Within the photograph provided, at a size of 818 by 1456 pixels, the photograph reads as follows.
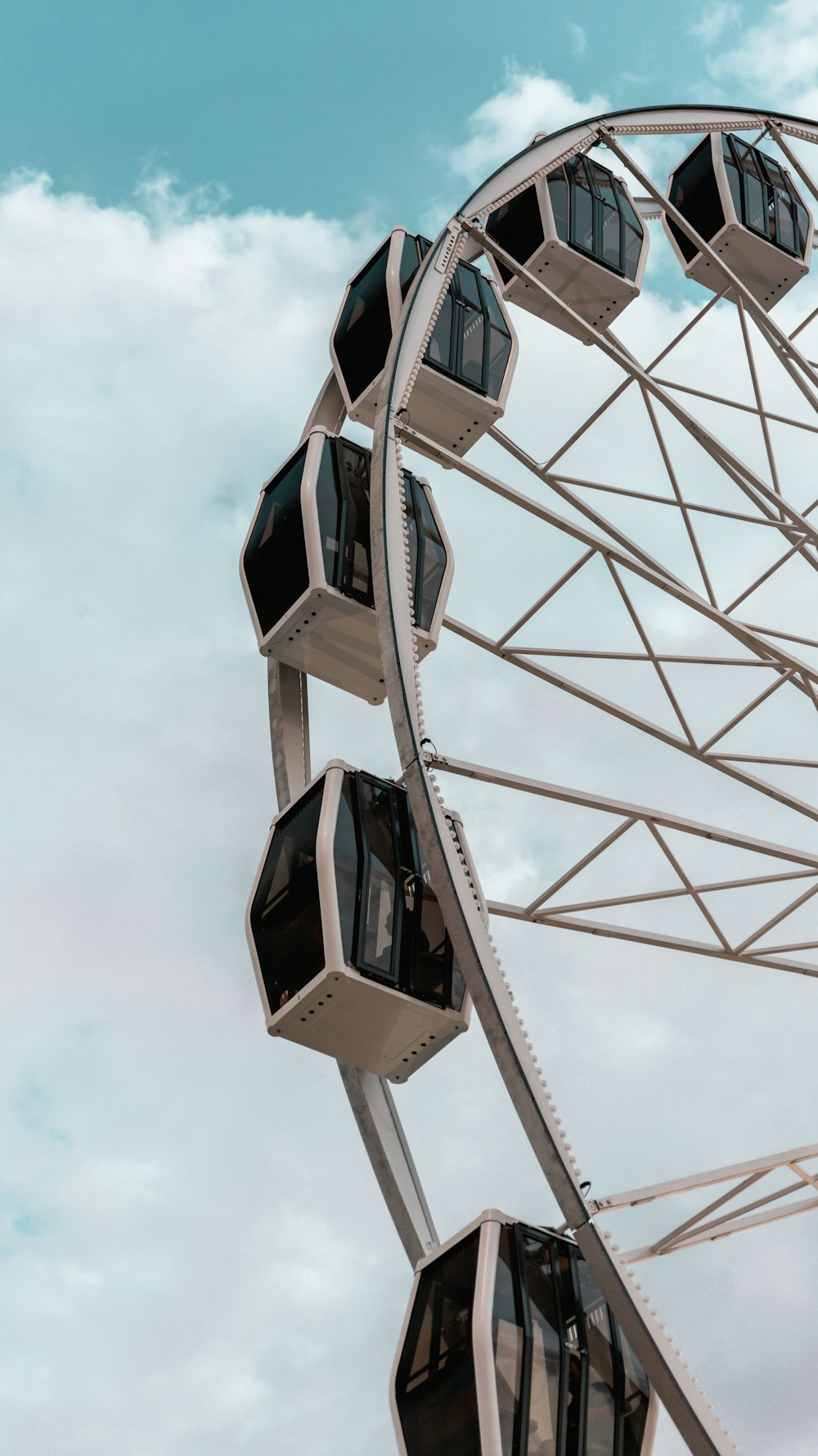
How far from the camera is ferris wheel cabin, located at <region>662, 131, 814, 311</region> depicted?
68.5 ft

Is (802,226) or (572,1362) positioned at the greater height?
(802,226)

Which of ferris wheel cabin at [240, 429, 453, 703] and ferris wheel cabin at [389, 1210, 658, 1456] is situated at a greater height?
ferris wheel cabin at [240, 429, 453, 703]

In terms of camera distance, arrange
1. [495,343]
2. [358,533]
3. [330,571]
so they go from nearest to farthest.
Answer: [330,571] < [358,533] < [495,343]

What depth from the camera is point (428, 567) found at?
14.2m

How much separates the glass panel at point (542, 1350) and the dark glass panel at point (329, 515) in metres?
5.92

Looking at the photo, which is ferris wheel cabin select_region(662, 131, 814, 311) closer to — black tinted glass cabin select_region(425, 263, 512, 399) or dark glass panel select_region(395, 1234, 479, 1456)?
black tinted glass cabin select_region(425, 263, 512, 399)

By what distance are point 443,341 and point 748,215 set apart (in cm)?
726

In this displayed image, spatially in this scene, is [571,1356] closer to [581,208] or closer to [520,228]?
[520,228]

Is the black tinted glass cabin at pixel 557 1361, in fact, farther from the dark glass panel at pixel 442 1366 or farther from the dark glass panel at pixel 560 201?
the dark glass panel at pixel 560 201

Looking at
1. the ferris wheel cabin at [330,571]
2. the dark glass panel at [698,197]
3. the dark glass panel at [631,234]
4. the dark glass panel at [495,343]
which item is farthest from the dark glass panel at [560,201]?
the ferris wheel cabin at [330,571]

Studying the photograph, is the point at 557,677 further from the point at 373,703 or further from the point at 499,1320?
the point at 499,1320

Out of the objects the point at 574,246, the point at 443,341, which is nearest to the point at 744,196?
the point at 574,246

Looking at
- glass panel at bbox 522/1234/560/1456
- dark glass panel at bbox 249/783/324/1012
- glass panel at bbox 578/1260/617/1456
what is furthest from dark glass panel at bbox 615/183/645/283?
glass panel at bbox 578/1260/617/1456

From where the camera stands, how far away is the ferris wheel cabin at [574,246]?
18672 millimetres
